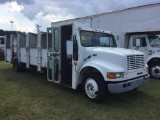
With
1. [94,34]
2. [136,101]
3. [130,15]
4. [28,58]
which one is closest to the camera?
[136,101]

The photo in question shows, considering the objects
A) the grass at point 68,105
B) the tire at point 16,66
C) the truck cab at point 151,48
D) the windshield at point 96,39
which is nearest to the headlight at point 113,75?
the grass at point 68,105

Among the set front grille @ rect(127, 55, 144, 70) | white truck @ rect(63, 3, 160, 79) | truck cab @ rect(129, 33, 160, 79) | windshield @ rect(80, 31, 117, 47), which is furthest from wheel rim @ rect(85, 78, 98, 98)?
truck cab @ rect(129, 33, 160, 79)

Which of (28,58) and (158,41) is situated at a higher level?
(158,41)

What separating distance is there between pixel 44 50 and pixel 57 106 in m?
3.18

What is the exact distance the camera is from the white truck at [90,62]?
5.55 m

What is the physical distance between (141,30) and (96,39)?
13.9 feet

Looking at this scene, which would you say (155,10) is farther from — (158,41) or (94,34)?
(94,34)

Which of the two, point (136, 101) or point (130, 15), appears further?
point (130, 15)

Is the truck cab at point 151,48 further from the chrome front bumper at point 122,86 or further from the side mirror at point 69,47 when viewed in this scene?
the side mirror at point 69,47

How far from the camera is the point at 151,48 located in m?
10.0

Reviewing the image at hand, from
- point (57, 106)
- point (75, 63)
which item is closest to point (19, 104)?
point (57, 106)

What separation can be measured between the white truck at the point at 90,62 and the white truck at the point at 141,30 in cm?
333

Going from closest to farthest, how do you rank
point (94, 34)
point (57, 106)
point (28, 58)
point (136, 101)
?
point (57, 106), point (136, 101), point (94, 34), point (28, 58)

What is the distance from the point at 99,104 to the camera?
18.7ft
